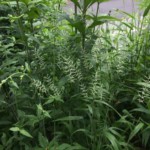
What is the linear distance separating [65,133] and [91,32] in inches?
29.9

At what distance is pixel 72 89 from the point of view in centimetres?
270

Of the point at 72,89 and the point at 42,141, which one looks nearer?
the point at 42,141

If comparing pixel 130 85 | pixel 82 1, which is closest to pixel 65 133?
pixel 130 85

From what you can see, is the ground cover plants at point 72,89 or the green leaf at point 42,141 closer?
the green leaf at point 42,141

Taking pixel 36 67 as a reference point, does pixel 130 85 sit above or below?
below

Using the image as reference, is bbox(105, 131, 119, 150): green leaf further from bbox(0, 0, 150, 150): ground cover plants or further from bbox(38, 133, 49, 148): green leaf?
bbox(38, 133, 49, 148): green leaf

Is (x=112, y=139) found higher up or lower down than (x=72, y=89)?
lower down

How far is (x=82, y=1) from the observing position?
106 inches

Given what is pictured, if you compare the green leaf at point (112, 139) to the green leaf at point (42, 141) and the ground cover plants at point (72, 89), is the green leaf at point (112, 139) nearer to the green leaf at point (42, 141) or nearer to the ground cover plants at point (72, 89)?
the ground cover plants at point (72, 89)

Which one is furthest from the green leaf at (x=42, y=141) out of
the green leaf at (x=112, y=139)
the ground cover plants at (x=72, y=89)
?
the green leaf at (x=112, y=139)

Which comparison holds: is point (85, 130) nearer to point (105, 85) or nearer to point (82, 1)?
point (105, 85)

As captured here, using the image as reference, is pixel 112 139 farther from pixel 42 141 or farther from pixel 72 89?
pixel 72 89

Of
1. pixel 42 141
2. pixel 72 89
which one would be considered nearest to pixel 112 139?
pixel 42 141

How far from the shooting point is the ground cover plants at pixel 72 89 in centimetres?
233
